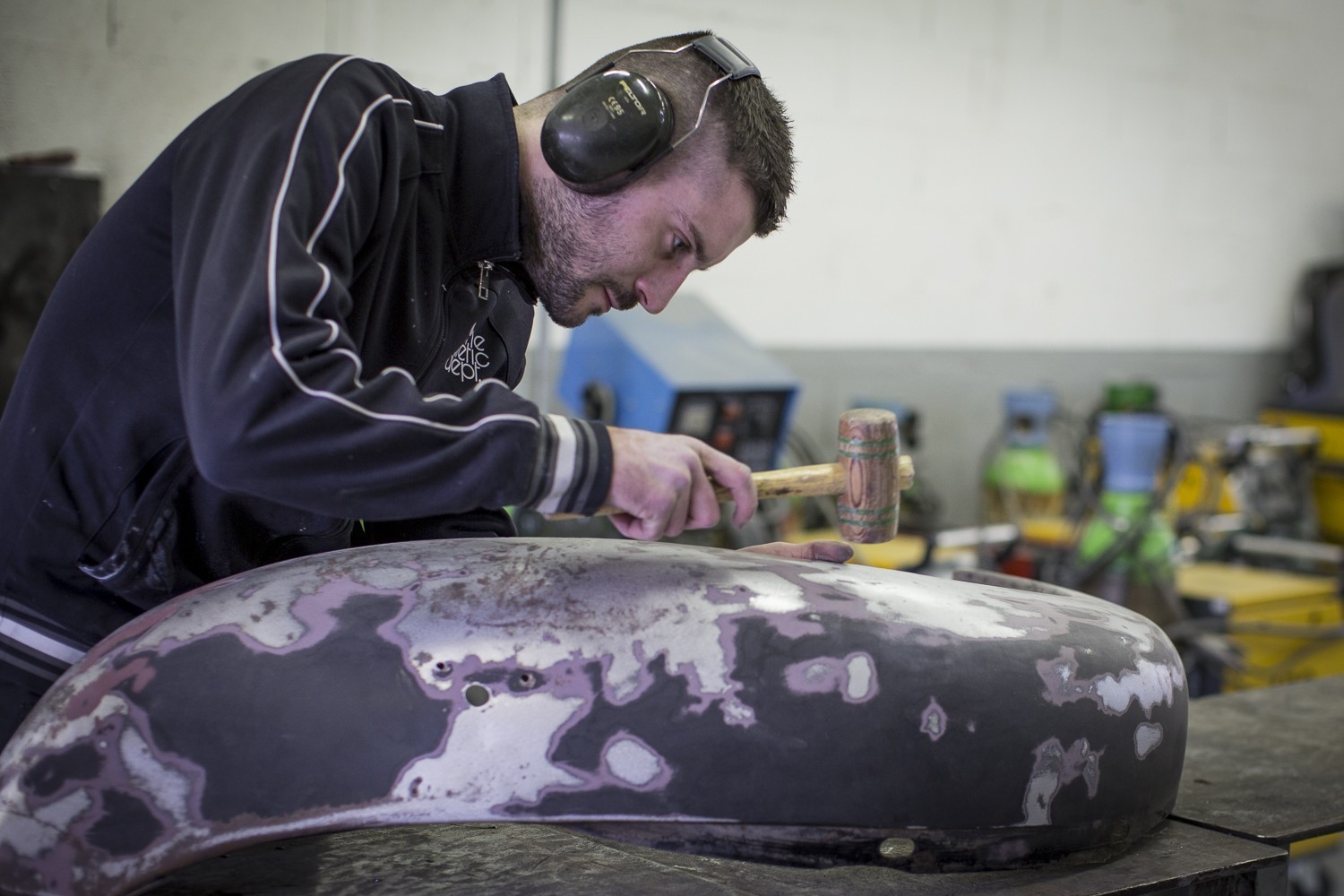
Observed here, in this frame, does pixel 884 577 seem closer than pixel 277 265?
No

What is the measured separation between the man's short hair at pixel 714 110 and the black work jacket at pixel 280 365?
142 mm

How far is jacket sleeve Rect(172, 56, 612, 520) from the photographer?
2.66 ft

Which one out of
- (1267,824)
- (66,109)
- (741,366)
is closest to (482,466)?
(1267,824)

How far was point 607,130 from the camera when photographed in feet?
3.43

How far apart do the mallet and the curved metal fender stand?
6.0 inches

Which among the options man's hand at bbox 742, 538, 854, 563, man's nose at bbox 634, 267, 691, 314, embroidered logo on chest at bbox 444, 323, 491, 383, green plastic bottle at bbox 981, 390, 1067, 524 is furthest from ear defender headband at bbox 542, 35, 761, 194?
green plastic bottle at bbox 981, 390, 1067, 524

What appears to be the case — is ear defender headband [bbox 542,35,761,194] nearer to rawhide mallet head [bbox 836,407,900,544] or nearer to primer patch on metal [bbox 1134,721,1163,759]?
rawhide mallet head [bbox 836,407,900,544]

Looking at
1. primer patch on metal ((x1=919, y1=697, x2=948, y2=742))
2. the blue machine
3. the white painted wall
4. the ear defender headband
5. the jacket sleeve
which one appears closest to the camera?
the jacket sleeve

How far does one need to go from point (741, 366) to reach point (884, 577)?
4.77 feet

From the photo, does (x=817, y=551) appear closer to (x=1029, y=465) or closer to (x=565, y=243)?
(x=565, y=243)

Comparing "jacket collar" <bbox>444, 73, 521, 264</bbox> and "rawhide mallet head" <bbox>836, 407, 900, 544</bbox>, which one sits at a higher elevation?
"jacket collar" <bbox>444, 73, 521, 264</bbox>

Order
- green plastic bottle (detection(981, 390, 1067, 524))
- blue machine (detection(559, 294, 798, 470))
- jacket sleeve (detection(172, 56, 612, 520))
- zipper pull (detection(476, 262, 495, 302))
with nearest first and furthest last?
jacket sleeve (detection(172, 56, 612, 520)) < zipper pull (detection(476, 262, 495, 302)) < blue machine (detection(559, 294, 798, 470)) < green plastic bottle (detection(981, 390, 1067, 524))

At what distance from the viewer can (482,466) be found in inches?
33.3

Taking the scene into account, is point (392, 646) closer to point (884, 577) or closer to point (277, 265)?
point (277, 265)
